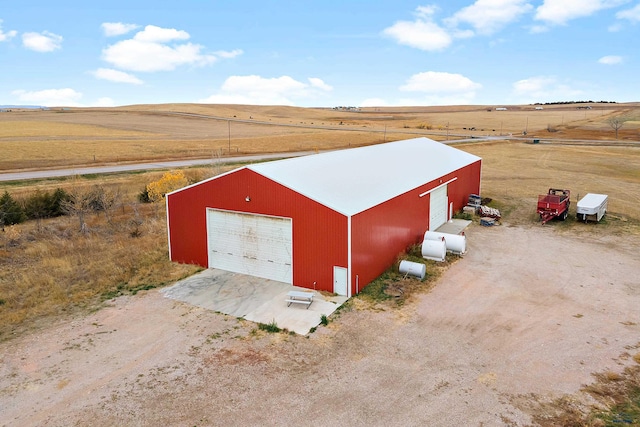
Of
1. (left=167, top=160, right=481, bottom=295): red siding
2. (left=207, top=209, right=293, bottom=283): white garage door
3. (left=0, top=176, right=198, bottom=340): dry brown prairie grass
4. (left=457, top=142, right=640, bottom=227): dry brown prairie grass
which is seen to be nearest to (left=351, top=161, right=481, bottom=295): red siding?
(left=167, top=160, right=481, bottom=295): red siding

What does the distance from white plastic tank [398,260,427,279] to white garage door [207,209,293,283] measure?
4639 mm

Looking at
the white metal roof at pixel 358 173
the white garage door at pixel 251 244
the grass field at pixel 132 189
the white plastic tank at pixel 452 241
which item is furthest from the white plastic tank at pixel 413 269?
the grass field at pixel 132 189

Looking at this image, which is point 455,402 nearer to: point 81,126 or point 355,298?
point 355,298

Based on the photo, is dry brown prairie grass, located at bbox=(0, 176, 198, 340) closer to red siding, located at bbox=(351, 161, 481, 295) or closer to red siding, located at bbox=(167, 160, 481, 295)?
red siding, located at bbox=(167, 160, 481, 295)

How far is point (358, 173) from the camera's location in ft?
73.5

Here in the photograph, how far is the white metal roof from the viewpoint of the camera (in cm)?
1819

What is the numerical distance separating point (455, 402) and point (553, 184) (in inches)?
1483

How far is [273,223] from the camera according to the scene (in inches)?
730

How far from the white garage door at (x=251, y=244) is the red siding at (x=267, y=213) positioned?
31cm

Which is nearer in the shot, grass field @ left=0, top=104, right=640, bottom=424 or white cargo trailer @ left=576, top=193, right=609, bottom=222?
grass field @ left=0, top=104, right=640, bottom=424

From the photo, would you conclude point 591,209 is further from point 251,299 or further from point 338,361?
point 338,361

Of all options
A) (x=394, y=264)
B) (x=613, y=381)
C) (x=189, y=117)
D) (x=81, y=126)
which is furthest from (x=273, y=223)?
(x=189, y=117)

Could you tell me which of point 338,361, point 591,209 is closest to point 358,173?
point 338,361

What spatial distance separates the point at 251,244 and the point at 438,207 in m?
12.7
